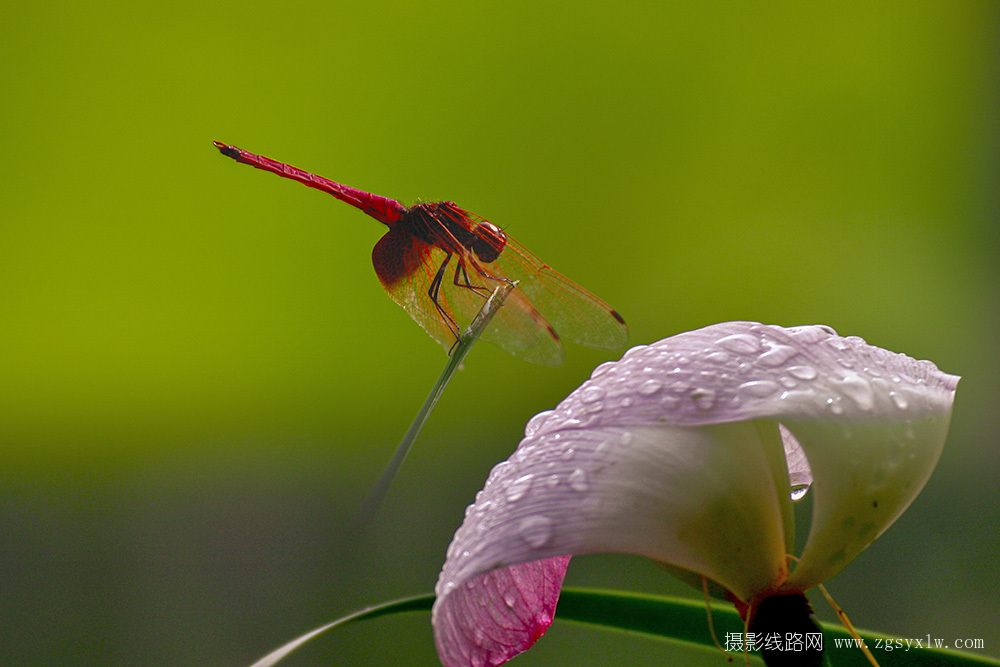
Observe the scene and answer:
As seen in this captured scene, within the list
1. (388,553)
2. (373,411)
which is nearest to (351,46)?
(373,411)

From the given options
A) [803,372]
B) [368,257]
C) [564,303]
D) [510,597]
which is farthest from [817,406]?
[368,257]

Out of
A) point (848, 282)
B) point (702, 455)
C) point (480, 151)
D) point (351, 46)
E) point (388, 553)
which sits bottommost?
point (388, 553)

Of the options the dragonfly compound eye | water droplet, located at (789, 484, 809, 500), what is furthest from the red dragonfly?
water droplet, located at (789, 484, 809, 500)

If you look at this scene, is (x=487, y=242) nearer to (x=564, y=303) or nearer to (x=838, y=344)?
(x=564, y=303)

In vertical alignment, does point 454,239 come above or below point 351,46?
below

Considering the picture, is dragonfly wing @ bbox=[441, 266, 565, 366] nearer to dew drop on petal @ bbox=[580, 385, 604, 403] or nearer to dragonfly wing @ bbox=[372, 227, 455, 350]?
dragonfly wing @ bbox=[372, 227, 455, 350]

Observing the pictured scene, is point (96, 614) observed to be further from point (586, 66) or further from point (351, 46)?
point (586, 66)

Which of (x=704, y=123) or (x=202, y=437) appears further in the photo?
(x=704, y=123)

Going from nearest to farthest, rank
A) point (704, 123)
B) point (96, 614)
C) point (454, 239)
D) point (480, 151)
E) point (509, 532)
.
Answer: point (509, 532) < point (454, 239) < point (96, 614) < point (480, 151) < point (704, 123)

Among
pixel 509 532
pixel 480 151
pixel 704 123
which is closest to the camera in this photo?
pixel 509 532
